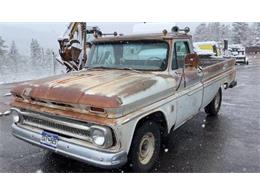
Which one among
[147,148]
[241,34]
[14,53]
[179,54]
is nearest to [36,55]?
[14,53]

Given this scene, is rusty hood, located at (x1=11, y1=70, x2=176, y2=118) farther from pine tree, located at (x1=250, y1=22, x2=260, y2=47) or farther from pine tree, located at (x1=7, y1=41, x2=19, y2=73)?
pine tree, located at (x1=250, y1=22, x2=260, y2=47)

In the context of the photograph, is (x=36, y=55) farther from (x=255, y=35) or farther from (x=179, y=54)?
(x=255, y=35)

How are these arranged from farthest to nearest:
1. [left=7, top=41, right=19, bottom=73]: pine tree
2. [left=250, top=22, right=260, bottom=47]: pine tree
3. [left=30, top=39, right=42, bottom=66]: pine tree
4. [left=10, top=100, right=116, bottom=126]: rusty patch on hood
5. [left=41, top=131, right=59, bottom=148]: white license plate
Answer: [left=250, top=22, right=260, bottom=47]: pine tree < [left=30, top=39, right=42, bottom=66]: pine tree < [left=7, top=41, right=19, bottom=73]: pine tree < [left=41, top=131, right=59, bottom=148]: white license plate < [left=10, top=100, right=116, bottom=126]: rusty patch on hood

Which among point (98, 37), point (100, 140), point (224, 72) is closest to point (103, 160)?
point (100, 140)

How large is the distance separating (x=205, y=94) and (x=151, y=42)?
1833mm

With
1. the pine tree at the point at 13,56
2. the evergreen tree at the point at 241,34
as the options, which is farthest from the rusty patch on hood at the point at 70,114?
the evergreen tree at the point at 241,34

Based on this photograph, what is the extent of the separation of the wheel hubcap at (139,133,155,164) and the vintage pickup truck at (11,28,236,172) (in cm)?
1

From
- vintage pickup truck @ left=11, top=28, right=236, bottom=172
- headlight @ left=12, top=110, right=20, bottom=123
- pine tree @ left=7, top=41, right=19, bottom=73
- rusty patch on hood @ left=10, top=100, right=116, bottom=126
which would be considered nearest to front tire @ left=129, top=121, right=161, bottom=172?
vintage pickup truck @ left=11, top=28, right=236, bottom=172

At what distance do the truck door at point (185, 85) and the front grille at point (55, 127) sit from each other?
68.4 inches

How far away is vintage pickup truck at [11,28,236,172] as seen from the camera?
11.4 ft

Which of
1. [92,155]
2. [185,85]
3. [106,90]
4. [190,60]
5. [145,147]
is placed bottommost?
[145,147]

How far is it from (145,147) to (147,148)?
5 centimetres

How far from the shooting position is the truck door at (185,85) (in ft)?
16.0

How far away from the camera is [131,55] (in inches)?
201
